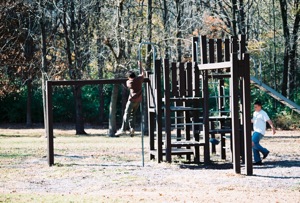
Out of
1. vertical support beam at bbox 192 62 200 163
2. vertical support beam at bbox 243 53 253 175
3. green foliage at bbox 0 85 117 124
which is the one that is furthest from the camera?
green foliage at bbox 0 85 117 124

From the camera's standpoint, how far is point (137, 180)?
12.9 meters

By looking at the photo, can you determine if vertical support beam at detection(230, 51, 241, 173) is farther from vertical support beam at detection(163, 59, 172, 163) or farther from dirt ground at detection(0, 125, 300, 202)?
vertical support beam at detection(163, 59, 172, 163)

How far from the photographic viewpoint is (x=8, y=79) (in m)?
39.1

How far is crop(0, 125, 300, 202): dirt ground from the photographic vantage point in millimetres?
10643

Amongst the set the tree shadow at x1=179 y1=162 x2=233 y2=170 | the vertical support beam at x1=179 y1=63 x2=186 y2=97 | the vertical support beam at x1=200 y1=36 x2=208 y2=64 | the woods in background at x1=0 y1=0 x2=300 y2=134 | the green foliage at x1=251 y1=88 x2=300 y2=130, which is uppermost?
the woods in background at x1=0 y1=0 x2=300 y2=134

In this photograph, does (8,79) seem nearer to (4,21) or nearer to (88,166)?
(4,21)

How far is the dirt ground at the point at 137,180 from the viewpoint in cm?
1064

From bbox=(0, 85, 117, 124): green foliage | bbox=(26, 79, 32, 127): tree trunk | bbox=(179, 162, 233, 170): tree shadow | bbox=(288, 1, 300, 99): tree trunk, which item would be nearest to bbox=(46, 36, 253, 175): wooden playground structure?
bbox=(179, 162, 233, 170): tree shadow

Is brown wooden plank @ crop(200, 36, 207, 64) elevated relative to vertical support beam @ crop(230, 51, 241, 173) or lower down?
elevated

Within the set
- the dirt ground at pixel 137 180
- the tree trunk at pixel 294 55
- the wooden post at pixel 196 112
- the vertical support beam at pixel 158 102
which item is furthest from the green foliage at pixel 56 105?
the vertical support beam at pixel 158 102

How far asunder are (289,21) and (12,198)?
1290 inches

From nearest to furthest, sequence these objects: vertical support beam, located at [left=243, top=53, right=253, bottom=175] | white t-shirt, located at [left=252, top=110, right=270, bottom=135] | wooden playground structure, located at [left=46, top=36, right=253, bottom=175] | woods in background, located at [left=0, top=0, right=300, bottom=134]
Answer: vertical support beam, located at [left=243, top=53, right=253, bottom=175], white t-shirt, located at [left=252, top=110, right=270, bottom=135], wooden playground structure, located at [left=46, top=36, right=253, bottom=175], woods in background, located at [left=0, top=0, right=300, bottom=134]

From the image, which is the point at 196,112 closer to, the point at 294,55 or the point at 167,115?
the point at 167,115

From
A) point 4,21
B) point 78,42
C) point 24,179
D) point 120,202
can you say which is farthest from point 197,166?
point 4,21
